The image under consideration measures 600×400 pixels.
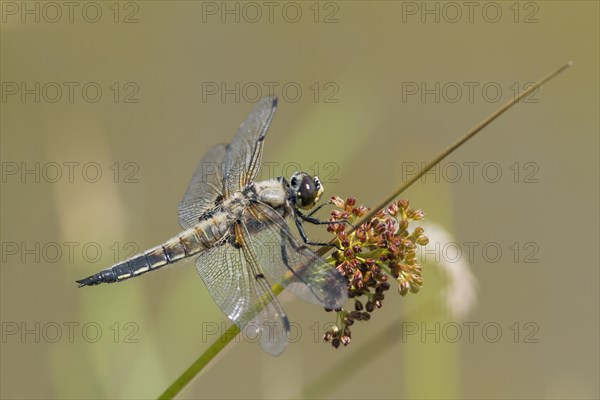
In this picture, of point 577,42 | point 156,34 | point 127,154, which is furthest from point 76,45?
point 577,42

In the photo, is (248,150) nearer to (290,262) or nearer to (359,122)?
(290,262)

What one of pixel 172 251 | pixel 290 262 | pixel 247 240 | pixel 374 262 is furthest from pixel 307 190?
pixel 374 262

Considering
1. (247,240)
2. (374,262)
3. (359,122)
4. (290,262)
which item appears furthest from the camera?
(359,122)

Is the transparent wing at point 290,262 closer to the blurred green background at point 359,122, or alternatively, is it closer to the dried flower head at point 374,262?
the dried flower head at point 374,262

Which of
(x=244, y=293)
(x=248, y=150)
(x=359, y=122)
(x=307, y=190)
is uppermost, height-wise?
(x=359, y=122)

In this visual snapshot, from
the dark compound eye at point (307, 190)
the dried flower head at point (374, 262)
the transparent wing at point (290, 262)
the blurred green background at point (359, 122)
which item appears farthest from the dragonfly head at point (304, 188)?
the blurred green background at point (359, 122)

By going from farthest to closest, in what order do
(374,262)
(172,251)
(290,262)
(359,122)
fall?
(359,122) → (172,251) → (290,262) → (374,262)

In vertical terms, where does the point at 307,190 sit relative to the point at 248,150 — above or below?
below
